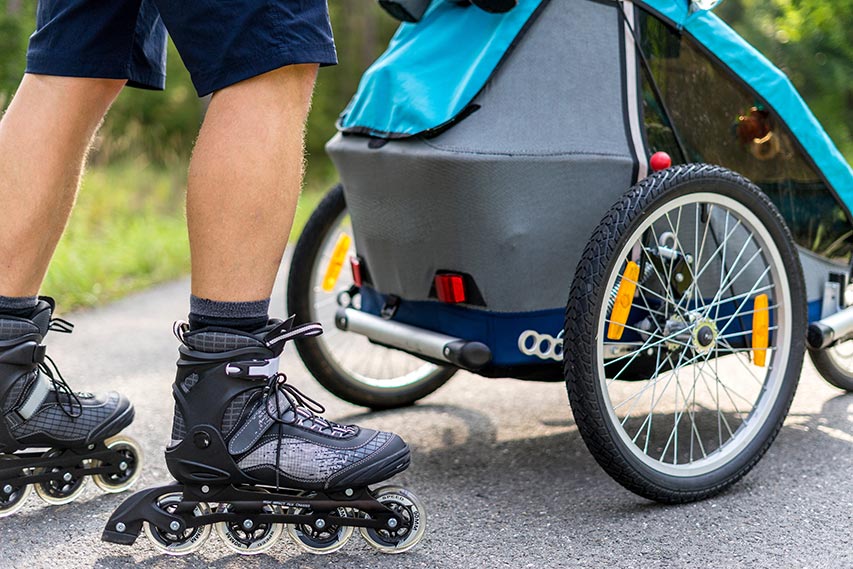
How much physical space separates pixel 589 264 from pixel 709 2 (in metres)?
0.71

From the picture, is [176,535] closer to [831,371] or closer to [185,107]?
[831,371]

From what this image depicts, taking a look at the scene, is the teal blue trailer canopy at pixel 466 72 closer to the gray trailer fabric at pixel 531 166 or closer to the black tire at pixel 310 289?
the gray trailer fabric at pixel 531 166

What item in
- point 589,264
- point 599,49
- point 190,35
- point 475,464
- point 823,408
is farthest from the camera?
point 823,408

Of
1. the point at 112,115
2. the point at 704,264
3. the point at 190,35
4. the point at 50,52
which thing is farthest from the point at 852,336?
the point at 112,115

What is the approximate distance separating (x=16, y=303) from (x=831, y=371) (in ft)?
6.79

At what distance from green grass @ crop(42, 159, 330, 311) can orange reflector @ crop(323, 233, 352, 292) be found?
2133mm

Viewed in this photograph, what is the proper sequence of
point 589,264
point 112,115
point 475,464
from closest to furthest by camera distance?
point 589,264, point 475,464, point 112,115

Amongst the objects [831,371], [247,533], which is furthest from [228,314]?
[831,371]

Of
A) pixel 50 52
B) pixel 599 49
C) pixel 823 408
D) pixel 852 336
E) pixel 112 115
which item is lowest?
pixel 112 115

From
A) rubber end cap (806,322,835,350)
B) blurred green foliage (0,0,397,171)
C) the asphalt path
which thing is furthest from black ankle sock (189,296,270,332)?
blurred green foliage (0,0,397,171)

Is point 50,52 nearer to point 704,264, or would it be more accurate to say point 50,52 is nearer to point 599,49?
point 599,49

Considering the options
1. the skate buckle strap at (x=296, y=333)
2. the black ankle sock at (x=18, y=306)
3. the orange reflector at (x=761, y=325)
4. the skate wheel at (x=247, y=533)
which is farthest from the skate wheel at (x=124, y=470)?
the orange reflector at (x=761, y=325)

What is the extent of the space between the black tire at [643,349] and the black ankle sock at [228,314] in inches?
22.8

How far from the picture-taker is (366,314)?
2547mm
